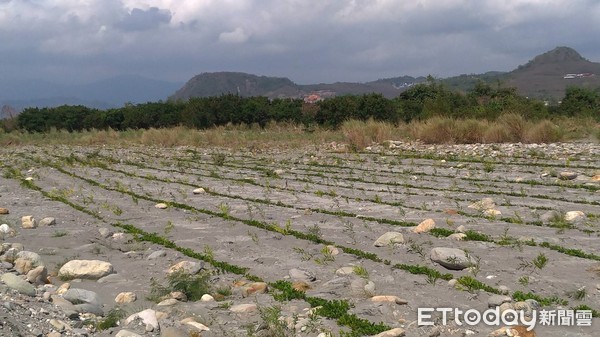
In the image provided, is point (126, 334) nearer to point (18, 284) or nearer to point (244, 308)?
point (244, 308)

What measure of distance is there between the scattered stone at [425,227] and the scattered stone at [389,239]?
395 mm

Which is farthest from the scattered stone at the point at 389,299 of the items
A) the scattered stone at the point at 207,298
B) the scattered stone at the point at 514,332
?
the scattered stone at the point at 207,298

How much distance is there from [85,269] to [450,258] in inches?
118

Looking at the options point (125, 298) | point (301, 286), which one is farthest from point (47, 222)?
point (301, 286)

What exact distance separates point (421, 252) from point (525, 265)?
0.87 m

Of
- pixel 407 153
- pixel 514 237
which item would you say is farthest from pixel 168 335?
pixel 407 153

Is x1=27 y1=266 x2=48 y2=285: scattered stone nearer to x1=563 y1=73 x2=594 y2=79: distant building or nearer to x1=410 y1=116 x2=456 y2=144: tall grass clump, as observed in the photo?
x1=410 y1=116 x2=456 y2=144: tall grass clump

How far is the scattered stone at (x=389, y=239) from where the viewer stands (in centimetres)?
548

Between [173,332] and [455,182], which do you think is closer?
[173,332]

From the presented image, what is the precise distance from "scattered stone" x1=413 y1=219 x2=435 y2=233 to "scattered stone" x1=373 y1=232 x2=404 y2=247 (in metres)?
0.40

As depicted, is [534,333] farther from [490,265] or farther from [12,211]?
[12,211]

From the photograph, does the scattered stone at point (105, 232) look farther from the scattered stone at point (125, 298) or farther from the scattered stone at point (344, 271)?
the scattered stone at point (344, 271)

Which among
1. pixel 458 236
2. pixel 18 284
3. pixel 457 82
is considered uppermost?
pixel 457 82

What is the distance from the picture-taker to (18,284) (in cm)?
406
